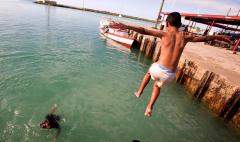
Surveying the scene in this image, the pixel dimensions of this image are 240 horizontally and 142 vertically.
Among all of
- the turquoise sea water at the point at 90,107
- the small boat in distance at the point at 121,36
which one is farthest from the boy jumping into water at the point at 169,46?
the small boat in distance at the point at 121,36

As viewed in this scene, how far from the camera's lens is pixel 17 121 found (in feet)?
22.6

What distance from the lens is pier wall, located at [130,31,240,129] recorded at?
336 inches

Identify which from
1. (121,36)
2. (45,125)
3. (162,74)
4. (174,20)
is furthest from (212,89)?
(121,36)

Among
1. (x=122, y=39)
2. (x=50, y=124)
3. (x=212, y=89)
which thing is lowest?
(x=50, y=124)

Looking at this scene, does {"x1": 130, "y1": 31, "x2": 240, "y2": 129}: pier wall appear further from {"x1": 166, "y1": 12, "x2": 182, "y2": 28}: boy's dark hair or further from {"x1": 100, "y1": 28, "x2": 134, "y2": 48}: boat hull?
{"x1": 100, "y1": 28, "x2": 134, "y2": 48}: boat hull

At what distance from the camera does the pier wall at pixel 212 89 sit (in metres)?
8.54

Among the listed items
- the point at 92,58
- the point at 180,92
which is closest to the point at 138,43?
the point at 92,58

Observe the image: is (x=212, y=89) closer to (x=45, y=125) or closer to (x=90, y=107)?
(x=90, y=107)

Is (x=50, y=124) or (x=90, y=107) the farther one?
(x=90, y=107)

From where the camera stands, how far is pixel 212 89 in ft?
31.9

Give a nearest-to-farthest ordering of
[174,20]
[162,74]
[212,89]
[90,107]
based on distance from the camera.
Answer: [174,20] → [162,74] → [90,107] → [212,89]

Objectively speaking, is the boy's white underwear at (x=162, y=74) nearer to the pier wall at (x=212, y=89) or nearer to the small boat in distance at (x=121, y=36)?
the pier wall at (x=212, y=89)

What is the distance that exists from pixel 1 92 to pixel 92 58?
9038 mm

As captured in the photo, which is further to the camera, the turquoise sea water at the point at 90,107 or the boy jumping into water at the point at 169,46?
the turquoise sea water at the point at 90,107
